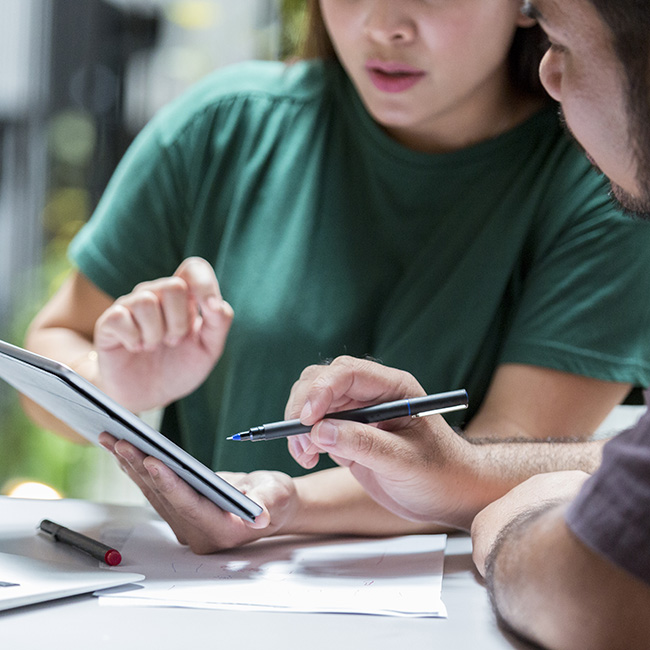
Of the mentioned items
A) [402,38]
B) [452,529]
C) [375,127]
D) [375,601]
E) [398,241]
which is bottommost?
[452,529]

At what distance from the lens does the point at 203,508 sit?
0.77m

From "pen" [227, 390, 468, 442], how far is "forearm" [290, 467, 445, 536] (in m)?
0.14

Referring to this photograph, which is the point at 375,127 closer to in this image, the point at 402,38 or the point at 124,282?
the point at 402,38

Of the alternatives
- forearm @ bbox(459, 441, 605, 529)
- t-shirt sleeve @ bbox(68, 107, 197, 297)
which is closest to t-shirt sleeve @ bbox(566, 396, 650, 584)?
forearm @ bbox(459, 441, 605, 529)

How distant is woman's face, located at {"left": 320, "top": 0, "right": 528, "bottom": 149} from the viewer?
1.06 m

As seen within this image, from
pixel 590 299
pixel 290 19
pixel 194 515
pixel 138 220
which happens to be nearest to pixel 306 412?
pixel 194 515

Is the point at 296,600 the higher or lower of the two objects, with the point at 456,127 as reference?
lower

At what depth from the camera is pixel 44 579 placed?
66cm

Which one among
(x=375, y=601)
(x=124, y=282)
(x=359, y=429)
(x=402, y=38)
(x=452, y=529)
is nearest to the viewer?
(x=375, y=601)

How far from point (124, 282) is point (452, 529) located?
626 millimetres

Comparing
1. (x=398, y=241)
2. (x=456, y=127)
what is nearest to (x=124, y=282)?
(x=398, y=241)

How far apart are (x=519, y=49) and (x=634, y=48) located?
641mm

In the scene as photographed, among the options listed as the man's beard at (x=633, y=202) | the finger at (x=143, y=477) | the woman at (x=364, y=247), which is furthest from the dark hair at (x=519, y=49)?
the finger at (x=143, y=477)

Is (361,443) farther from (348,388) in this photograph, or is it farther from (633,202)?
(633,202)
